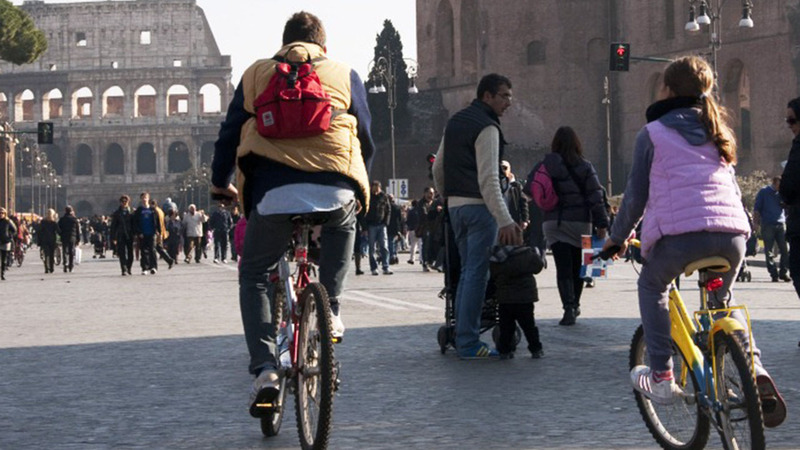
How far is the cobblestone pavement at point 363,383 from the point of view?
645 centimetres

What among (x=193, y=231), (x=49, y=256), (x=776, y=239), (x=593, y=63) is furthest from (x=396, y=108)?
(x=776, y=239)

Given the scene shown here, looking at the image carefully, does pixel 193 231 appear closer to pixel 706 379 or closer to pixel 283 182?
pixel 283 182

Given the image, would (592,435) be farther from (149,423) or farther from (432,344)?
(432,344)

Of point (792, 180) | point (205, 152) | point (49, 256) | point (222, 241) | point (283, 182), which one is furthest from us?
point (205, 152)

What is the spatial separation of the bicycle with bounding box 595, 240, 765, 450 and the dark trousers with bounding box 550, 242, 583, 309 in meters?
6.00

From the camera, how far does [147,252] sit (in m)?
28.7

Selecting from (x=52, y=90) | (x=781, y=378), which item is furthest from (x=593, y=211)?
(x=52, y=90)

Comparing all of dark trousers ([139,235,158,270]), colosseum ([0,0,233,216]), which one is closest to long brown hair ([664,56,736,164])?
dark trousers ([139,235,158,270])

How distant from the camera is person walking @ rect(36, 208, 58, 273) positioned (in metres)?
33.4

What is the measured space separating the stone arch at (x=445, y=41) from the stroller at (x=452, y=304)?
64.2 metres

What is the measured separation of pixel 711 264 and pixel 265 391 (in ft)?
5.28

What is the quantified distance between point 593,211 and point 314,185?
6.45m

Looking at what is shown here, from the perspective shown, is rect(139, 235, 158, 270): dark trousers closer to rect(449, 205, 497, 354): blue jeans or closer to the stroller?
the stroller

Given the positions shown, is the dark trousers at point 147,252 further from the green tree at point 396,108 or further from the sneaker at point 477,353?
the green tree at point 396,108
